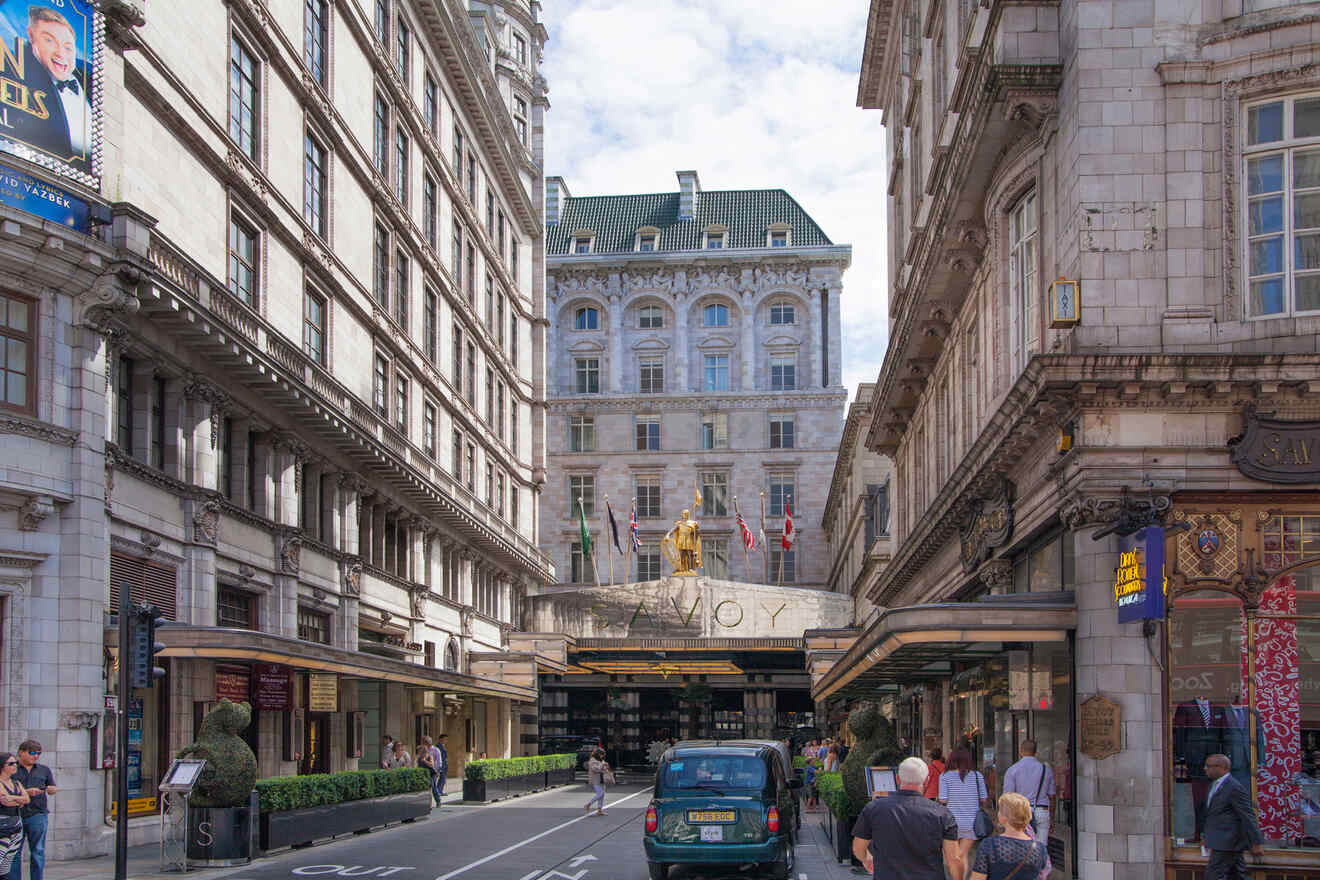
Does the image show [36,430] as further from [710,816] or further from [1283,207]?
[1283,207]

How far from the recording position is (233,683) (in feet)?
99.1

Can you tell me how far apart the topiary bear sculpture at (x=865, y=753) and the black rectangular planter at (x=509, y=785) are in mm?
19676

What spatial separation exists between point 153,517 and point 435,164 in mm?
26685

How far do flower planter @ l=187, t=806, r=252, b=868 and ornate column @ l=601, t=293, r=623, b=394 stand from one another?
77.7 meters

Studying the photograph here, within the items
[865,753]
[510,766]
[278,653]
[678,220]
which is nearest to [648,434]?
[678,220]

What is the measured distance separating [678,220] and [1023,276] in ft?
276

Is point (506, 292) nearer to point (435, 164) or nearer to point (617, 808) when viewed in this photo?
point (435, 164)

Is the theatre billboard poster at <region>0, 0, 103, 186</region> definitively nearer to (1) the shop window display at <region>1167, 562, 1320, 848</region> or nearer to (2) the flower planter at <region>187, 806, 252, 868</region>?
(2) the flower planter at <region>187, 806, 252, 868</region>

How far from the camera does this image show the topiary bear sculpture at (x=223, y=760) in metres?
21.7

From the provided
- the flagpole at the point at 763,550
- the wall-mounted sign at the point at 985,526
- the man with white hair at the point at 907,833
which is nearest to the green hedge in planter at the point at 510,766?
the wall-mounted sign at the point at 985,526

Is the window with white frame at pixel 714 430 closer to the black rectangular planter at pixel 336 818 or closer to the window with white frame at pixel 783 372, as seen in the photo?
the window with white frame at pixel 783 372

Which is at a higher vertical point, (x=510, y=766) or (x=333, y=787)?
(x=333, y=787)

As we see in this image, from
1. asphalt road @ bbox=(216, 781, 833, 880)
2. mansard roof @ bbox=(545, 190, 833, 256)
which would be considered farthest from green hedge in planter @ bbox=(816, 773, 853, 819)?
mansard roof @ bbox=(545, 190, 833, 256)

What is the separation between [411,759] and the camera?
44.6m
